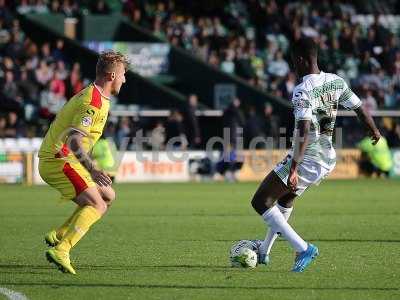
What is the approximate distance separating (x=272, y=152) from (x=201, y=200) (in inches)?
367

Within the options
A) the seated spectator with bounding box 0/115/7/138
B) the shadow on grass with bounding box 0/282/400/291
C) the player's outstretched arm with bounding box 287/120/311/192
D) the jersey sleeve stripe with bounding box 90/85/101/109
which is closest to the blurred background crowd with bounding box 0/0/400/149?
the seated spectator with bounding box 0/115/7/138

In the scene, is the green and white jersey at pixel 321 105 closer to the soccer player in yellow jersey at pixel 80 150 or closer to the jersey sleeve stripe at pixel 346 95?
the jersey sleeve stripe at pixel 346 95

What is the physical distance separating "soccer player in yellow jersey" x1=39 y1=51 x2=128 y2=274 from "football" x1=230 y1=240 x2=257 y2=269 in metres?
1.37

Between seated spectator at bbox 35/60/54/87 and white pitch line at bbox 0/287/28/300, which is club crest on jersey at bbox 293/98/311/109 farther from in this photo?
seated spectator at bbox 35/60/54/87

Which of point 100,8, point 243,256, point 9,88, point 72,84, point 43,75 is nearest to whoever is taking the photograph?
point 243,256

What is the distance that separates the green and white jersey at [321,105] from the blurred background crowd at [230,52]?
60.0ft

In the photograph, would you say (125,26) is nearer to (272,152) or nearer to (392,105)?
(272,152)

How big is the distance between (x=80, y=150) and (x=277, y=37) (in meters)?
26.2

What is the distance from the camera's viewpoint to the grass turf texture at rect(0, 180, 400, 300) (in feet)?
28.5

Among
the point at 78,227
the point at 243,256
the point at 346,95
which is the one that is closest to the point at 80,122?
the point at 78,227

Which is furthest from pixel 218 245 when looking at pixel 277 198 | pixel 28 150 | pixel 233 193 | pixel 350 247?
pixel 28 150

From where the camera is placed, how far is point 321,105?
32.3 feet

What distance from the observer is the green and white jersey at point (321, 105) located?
9703mm

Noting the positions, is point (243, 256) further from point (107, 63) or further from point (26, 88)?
point (26, 88)
